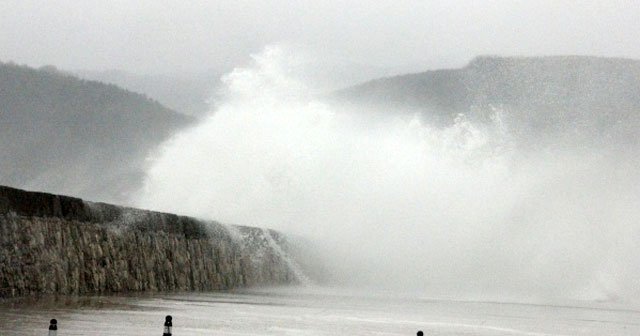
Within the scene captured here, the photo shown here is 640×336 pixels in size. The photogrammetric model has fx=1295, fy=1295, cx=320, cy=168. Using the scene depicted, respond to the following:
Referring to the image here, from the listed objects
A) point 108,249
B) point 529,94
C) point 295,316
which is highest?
point 529,94

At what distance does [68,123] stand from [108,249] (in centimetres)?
13534

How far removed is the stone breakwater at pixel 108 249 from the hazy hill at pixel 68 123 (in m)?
92.5

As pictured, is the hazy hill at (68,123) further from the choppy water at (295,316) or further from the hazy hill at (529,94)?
the choppy water at (295,316)

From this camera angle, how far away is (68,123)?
6545 inches

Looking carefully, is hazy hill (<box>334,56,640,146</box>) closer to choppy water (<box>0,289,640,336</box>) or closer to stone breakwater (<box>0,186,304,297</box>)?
stone breakwater (<box>0,186,304,297</box>)

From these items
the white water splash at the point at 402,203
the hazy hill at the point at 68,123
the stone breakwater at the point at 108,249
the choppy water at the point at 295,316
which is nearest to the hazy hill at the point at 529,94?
the hazy hill at the point at 68,123

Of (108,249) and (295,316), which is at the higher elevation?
(108,249)

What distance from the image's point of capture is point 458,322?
29.4 metres

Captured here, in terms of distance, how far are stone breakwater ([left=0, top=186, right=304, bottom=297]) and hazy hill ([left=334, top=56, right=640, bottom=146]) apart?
84.6m

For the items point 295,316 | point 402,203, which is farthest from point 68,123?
point 295,316

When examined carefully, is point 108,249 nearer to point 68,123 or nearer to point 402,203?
point 402,203

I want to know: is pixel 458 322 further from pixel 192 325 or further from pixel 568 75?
pixel 568 75

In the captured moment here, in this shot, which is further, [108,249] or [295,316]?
[108,249]

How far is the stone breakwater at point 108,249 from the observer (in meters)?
29.3
